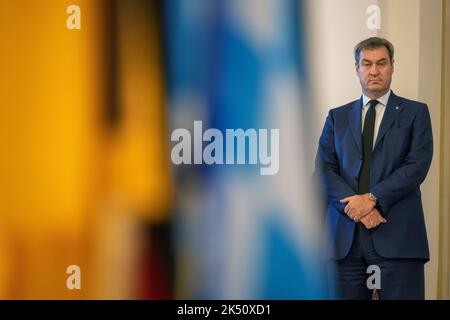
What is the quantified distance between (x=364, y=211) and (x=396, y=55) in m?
0.72

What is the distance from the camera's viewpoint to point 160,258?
274 centimetres

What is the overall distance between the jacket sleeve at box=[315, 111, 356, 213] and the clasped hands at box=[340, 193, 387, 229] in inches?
1.6

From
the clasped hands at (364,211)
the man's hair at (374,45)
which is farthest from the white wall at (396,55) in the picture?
the clasped hands at (364,211)

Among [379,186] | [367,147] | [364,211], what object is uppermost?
[367,147]

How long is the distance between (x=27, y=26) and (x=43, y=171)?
68 centimetres

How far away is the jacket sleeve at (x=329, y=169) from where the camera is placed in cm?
267

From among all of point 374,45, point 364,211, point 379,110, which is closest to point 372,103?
point 379,110

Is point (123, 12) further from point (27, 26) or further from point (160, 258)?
point (160, 258)

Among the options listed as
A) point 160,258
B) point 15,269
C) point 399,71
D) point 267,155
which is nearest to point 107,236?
point 160,258

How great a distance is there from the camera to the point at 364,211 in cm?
262

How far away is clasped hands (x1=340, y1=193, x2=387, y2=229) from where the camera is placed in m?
2.62

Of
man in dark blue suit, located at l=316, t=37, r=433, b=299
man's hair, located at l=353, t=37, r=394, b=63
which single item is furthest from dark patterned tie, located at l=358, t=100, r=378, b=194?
man's hair, located at l=353, t=37, r=394, b=63

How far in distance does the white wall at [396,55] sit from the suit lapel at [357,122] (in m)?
0.04

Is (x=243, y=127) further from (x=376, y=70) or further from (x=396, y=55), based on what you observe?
(x=396, y=55)
